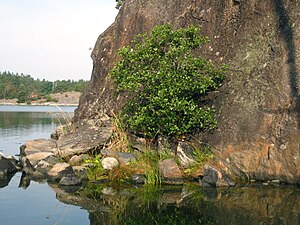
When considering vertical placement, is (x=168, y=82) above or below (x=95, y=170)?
above

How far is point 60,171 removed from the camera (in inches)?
588

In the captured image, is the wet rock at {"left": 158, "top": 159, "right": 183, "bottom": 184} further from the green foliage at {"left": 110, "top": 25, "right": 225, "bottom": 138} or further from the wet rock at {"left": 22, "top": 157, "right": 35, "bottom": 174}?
the wet rock at {"left": 22, "top": 157, "right": 35, "bottom": 174}

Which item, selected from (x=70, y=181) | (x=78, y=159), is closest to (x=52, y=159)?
(x=78, y=159)

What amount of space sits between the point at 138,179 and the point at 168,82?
343 cm

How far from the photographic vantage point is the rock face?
13773 mm

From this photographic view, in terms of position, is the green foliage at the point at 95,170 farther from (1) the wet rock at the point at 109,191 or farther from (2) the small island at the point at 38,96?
(2) the small island at the point at 38,96

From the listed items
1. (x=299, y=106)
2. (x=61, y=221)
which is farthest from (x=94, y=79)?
(x=61, y=221)

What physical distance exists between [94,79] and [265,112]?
10.5 metres

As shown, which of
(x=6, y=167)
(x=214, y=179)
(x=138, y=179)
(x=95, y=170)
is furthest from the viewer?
(x=6, y=167)

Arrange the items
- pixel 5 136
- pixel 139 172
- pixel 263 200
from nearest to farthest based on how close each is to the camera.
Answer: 1. pixel 263 200
2. pixel 139 172
3. pixel 5 136

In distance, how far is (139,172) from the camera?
14.5 m

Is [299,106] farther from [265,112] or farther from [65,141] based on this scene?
[65,141]

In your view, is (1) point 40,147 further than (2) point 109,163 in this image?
Yes

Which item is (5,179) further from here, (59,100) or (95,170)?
(59,100)
